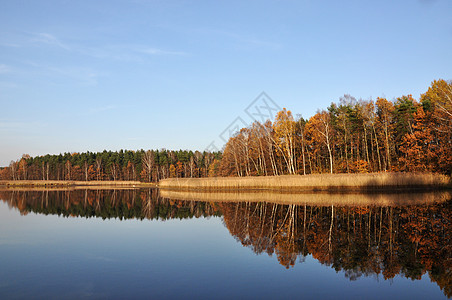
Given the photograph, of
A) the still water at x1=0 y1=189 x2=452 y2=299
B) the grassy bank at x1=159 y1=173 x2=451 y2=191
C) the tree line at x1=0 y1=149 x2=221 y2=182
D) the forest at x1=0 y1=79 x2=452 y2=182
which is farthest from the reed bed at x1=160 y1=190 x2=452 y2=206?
the tree line at x1=0 y1=149 x2=221 y2=182

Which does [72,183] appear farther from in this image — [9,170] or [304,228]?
[304,228]

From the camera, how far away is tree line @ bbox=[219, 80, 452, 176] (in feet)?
135

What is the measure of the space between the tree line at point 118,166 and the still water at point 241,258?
9021cm

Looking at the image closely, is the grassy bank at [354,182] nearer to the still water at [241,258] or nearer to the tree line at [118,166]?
the still water at [241,258]

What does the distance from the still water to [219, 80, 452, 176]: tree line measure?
26.0 metres

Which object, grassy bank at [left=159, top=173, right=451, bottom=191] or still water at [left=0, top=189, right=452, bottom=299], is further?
grassy bank at [left=159, top=173, right=451, bottom=191]

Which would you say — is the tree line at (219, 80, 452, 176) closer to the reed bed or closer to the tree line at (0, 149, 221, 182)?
the reed bed

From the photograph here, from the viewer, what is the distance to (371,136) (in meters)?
49.0

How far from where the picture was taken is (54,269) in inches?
400

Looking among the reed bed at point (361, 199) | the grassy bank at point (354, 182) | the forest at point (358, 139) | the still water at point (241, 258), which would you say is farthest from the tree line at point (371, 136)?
the still water at point (241, 258)

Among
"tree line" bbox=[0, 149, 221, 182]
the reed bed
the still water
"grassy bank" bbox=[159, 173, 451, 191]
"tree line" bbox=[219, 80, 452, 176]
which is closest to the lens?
the still water

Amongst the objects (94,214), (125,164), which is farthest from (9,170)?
(94,214)

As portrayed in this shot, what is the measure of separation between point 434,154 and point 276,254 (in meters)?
35.4

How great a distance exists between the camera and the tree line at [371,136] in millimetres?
41188
